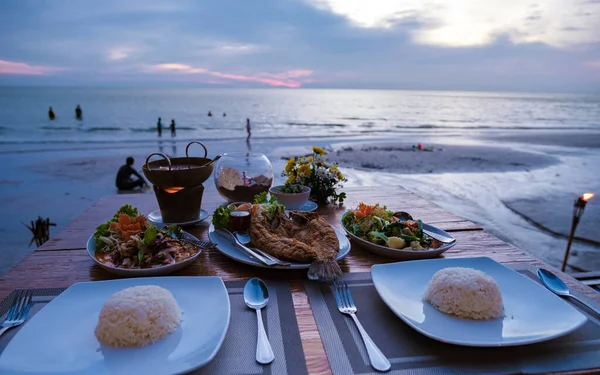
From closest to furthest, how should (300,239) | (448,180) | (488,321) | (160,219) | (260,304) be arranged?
1. (488,321)
2. (260,304)
3. (300,239)
4. (160,219)
5. (448,180)

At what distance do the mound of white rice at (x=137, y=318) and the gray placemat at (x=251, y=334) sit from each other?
174 mm

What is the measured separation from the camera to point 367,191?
306 centimetres

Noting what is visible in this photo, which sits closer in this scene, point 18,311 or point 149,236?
point 18,311

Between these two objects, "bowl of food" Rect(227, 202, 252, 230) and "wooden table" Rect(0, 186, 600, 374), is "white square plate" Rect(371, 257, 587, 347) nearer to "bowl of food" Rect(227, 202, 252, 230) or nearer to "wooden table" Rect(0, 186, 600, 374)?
"wooden table" Rect(0, 186, 600, 374)

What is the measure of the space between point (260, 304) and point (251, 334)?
0.16 metres

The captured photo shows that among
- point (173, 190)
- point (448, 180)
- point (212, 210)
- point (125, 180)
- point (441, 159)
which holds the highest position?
point (173, 190)

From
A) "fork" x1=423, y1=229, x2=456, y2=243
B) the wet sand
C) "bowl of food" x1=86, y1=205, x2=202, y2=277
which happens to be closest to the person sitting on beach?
the wet sand

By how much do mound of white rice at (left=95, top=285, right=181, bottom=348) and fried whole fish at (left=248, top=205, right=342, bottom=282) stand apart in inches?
20.5

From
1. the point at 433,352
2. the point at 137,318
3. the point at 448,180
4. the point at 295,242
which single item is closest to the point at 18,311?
the point at 137,318

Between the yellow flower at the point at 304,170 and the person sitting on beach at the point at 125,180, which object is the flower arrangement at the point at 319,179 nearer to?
the yellow flower at the point at 304,170

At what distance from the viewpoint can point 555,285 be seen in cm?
136

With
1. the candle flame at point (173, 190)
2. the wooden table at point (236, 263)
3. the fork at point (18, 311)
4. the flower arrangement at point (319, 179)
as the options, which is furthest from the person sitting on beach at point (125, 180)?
the fork at point (18, 311)

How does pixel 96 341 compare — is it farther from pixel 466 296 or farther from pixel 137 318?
pixel 466 296

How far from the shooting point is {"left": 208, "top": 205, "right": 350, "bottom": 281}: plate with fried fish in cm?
145
